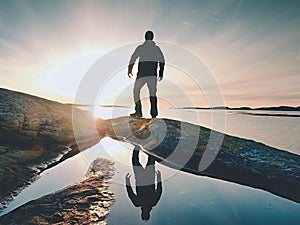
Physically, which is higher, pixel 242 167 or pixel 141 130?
pixel 141 130

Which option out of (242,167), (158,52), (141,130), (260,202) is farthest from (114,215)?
(158,52)

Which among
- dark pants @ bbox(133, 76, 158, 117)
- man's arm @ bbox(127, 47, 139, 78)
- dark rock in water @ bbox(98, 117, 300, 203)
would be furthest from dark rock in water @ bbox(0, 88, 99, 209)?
man's arm @ bbox(127, 47, 139, 78)

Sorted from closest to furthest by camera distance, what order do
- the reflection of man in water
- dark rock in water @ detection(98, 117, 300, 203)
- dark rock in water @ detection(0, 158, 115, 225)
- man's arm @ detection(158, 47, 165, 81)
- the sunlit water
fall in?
dark rock in water @ detection(0, 158, 115, 225) < the sunlit water < the reflection of man in water < dark rock in water @ detection(98, 117, 300, 203) < man's arm @ detection(158, 47, 165, 81)

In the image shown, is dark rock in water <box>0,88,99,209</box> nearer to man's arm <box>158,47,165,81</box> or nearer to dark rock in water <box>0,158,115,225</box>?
dark rock in water <box>0,158,115,225</box>

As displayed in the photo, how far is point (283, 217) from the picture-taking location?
13.5 feet

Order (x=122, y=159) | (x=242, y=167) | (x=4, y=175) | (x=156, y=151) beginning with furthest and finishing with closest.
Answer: (x=156, y=151), (x=122, y=159), (x=242, y=167), (x=4, y=175)

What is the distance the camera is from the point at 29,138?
9.59 metres

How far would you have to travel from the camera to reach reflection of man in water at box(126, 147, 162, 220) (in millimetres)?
4556

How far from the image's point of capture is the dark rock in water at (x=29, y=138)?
6176 millimetres

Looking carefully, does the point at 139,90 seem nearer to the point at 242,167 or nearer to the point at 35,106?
the point at 35,106

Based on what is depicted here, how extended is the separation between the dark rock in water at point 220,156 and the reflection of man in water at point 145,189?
1.13 metres

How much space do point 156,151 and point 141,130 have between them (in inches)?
85.9

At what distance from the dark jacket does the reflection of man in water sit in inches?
223

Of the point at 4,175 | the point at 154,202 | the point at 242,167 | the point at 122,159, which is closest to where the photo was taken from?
the point at 154,202
